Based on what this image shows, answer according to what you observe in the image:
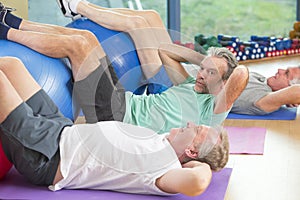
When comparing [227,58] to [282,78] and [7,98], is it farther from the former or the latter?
[7,98]

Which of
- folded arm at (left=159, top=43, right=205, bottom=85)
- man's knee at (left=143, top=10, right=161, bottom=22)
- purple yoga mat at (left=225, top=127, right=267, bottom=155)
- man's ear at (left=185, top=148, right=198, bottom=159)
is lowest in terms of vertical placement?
purple yoga mat at (left=225, top=127, right=267, bottom=155)

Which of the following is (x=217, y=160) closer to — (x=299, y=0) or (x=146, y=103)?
(x=146, y=103)

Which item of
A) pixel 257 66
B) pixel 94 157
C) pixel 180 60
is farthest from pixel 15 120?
pixel 257 66

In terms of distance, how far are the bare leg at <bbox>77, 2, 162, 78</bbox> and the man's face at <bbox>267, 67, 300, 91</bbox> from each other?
0.79 metres

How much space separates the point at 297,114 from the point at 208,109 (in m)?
1.01

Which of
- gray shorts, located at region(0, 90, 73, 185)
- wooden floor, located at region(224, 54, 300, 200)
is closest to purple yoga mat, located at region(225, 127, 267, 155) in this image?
wooden floor, located at region(224, 54, 300, 200)

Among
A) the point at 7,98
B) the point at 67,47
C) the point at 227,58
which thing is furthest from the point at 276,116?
the point at 7,98

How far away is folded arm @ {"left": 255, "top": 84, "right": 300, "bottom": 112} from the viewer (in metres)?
3.61

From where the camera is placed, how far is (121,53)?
341cm

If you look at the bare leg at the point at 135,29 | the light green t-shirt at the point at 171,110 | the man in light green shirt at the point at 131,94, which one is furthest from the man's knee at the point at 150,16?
the light green t-shirt at the point at 171,110

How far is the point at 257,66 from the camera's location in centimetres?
513

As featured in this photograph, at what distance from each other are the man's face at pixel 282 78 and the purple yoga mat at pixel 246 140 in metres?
0.46

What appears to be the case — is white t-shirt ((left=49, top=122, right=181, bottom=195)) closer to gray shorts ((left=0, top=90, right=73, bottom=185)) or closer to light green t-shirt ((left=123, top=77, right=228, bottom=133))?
gray shorts ((left=0, top=90, right=73, bottom=185))

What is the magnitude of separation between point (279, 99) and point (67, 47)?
1.34 meters
